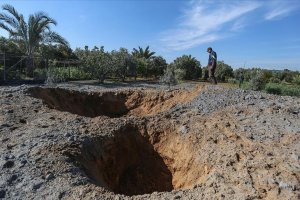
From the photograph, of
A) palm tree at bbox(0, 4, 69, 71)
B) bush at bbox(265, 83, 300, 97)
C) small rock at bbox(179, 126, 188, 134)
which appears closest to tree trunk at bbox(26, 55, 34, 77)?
palm tree at bbox(0, 4, 69, 71)

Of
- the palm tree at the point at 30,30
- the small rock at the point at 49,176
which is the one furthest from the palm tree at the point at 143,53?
the small rock at the point at 49,176

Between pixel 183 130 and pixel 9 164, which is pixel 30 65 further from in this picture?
pixel 9 164

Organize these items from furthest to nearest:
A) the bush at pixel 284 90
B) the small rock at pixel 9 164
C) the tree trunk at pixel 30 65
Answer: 1. the tree trunk at pixel 30 65
2. the bush at pixel 284 90
3. the small rock at pixel 9 164

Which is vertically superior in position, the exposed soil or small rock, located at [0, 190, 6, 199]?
the exposed soil

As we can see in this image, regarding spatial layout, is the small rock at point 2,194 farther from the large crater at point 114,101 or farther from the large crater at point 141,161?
the large crater at point 114,101

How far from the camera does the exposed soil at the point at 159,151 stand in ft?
15.8

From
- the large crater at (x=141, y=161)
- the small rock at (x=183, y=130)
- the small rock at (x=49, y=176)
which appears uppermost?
the small rock at (x=183, y=130)

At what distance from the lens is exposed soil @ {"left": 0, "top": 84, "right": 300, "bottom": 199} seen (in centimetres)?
483

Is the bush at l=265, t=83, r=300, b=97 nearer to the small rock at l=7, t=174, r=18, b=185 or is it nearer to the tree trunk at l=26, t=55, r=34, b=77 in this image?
the tree trunk at l=26, t=55, r=34, b=77

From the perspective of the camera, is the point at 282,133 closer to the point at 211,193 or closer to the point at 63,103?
the point at 211,193

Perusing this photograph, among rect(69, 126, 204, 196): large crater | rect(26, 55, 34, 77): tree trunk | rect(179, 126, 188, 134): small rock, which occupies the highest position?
rect(26, 55, 34, 77): tree trunk

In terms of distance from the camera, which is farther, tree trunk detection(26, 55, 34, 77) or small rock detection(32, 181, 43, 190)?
tree trunk detection(26, 55, 34, 77)

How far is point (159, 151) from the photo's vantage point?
7824mm

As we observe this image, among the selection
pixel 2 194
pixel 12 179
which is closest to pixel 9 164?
pixel 12 179
